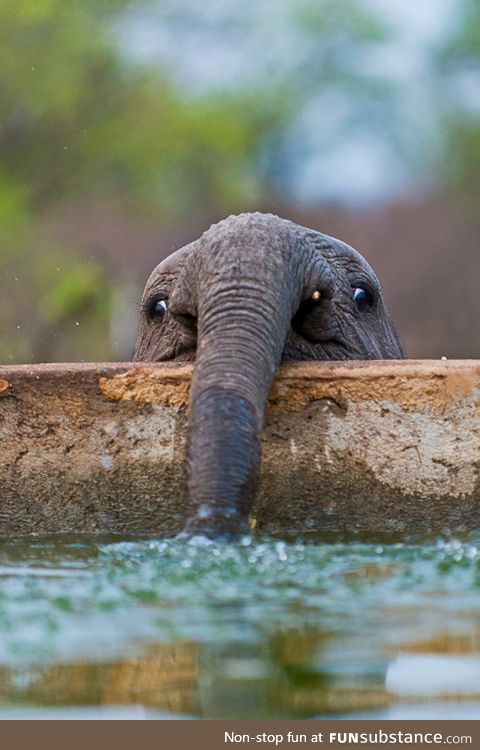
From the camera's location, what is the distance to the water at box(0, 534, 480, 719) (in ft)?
15.1

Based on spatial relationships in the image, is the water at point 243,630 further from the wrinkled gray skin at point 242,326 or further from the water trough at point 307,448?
the water trough at point 307,448

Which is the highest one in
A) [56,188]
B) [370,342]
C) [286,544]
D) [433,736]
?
[56,188]

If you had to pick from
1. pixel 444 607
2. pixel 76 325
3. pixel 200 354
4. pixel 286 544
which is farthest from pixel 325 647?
pixel 76 325

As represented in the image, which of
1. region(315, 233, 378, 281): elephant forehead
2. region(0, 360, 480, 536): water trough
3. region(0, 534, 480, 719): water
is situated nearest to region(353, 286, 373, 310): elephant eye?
region(315, 233, 378, 281): elephant forehead

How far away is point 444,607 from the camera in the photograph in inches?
222

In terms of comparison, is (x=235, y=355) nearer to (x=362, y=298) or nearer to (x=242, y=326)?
(x=242, y=326)

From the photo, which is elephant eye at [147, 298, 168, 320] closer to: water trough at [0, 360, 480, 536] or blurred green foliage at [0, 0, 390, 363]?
water trough at [0, 360, 480, 536]

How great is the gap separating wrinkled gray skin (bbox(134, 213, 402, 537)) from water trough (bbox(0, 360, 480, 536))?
11.6 inches

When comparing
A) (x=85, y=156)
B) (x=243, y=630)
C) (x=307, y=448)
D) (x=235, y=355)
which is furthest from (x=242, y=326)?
(x=85, y=156)

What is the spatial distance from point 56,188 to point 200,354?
33038mm

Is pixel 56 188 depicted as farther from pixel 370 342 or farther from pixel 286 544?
pixel 286 544

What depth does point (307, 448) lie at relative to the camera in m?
7.57

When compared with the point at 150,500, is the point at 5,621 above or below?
below

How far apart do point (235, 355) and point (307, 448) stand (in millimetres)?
554
